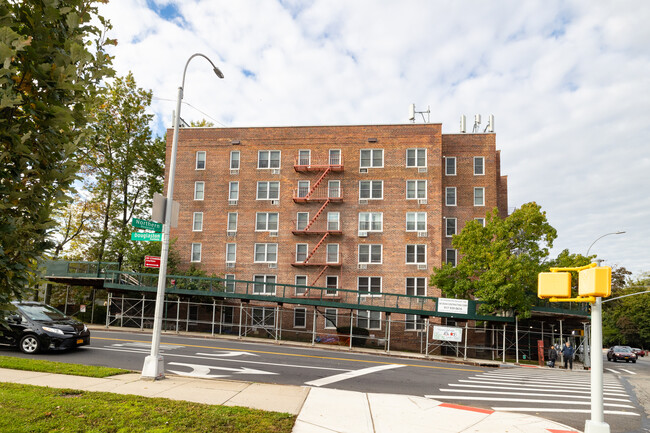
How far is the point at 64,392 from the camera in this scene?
877 centimetres

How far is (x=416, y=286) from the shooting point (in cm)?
3606

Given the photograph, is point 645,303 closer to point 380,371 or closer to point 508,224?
point 508,224

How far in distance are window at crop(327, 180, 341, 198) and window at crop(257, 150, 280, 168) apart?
492cm

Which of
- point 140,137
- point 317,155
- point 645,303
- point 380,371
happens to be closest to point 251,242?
point 317,155

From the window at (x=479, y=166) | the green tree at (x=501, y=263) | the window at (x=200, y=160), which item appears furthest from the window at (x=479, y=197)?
the window at (x=200, y=160)

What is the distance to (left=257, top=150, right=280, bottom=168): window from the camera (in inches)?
1545

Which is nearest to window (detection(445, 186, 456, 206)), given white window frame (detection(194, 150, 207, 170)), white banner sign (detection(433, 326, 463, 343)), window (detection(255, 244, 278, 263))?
white banner sign (detection(433, 326, 463, 343))

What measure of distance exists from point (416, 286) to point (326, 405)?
28.1 meters

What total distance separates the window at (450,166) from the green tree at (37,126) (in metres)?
37.1

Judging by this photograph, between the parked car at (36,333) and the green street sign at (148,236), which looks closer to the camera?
the green street sign at (148,236)

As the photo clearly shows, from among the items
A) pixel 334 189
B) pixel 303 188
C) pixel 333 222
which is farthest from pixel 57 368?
pixel 334 189

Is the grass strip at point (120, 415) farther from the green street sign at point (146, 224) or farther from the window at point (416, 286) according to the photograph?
the window at point (416, 286)

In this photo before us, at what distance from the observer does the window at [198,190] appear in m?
39.8

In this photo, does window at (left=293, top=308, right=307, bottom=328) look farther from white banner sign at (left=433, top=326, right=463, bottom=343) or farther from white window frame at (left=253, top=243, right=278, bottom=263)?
white banner sign at (left=433, top=326, right=463, bottom=343)
